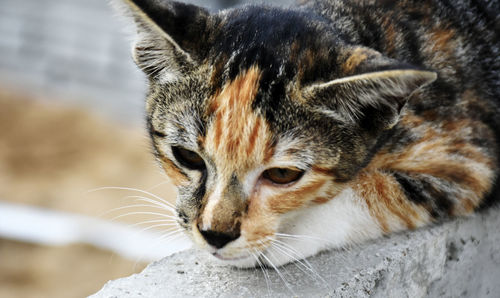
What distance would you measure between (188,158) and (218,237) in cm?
37

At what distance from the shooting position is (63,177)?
683 cm

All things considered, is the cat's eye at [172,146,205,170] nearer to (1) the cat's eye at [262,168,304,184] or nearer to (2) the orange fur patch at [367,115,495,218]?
(1) the cat's eye at [262,168,304,184]

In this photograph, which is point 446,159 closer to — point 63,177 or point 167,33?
point 167,33

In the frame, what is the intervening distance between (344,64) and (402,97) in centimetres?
24

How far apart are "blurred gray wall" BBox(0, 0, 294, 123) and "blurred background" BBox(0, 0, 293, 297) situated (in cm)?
1

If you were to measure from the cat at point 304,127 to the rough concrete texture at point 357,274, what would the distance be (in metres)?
0.07

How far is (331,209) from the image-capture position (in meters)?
2.73

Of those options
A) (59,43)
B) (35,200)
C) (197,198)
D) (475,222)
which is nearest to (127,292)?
(197,198)

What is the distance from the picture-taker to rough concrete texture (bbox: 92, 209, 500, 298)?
2449mm

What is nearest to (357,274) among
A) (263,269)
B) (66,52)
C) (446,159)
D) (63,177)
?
(263,269)

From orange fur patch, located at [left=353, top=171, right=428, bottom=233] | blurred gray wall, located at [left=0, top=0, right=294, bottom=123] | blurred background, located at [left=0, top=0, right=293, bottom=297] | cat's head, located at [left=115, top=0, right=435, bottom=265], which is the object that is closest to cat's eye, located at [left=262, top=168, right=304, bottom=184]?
cat's head, located at [left=115, top=0, right=435, bottom=265]

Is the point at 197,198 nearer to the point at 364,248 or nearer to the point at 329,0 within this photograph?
the point at 364,248

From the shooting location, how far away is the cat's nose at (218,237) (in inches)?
94.2

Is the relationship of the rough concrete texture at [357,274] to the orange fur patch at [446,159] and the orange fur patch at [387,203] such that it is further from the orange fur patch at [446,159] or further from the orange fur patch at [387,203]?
the orange fur patch at [446,159]
